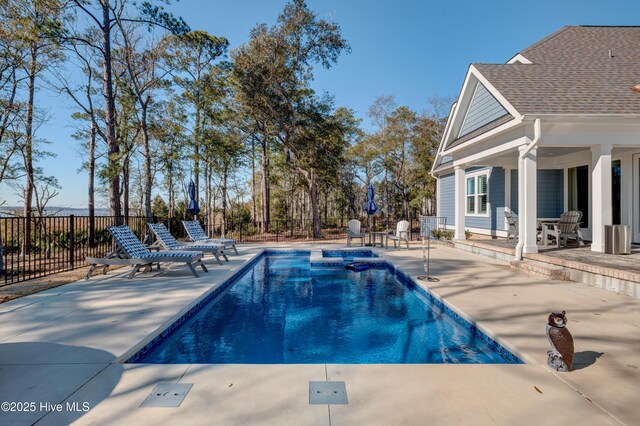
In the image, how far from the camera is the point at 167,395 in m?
2.38

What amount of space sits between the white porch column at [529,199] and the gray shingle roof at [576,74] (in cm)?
110

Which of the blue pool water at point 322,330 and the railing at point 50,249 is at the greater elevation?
the railing at point 50,249

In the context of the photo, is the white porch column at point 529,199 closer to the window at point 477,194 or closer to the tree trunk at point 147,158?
the window at point 477,194

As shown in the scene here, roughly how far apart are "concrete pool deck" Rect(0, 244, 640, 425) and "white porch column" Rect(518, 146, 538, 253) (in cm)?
320

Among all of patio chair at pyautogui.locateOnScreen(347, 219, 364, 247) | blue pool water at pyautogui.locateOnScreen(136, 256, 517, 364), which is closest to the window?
patio chair at pyautogui.locateOnScreen(347, 219, 364, 247)

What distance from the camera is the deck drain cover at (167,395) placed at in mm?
2266

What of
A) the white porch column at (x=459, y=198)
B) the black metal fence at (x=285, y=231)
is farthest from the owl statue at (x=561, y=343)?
the black metal fence at (x=285, y=231)

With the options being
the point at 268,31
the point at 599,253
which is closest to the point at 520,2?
the point at 268,31

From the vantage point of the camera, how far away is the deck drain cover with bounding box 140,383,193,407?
227 cm

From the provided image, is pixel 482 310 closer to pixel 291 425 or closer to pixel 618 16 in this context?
pixel 291 425

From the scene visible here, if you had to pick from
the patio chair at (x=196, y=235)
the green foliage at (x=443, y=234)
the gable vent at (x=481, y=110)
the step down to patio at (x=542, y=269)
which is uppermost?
the gable vent at (x=481, y=110)

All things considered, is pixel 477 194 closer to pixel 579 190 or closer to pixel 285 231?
pixel 579 190

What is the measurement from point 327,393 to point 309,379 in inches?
10.2

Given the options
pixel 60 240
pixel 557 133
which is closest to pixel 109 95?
pixel 60 240
